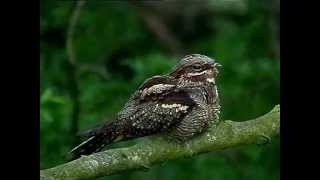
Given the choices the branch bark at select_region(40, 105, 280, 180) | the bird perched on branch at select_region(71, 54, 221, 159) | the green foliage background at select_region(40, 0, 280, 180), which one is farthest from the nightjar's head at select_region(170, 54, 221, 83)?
the green foliage background at select_region(40, 0, 280, 180)

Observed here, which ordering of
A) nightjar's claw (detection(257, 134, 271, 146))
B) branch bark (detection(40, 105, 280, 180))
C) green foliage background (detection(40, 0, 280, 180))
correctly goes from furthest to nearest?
green foliage background (detection(40, 0, 280, 180))
nightjar's claw (detection(257, 134, 271, 146))
branch bark (detection(40, 105, 280, 180))

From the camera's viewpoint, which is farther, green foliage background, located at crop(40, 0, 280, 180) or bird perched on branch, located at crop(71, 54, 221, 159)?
green foliage background, located at crop(40, 0, 280, 180)

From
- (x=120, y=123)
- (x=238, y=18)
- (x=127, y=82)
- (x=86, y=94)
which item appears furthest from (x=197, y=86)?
(x=238, y=18)

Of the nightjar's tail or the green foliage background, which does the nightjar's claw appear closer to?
the nightjar's tail

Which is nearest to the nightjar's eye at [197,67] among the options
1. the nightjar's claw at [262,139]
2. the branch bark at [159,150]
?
the branch bark at [159,150]

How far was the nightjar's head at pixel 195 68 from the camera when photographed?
341 centimetres

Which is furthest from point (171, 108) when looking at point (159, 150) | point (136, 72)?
point (136, 72)

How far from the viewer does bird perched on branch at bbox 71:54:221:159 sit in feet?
11.2

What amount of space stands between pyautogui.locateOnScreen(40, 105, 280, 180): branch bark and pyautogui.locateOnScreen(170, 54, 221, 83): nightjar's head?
230mm

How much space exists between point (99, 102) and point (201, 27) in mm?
3332

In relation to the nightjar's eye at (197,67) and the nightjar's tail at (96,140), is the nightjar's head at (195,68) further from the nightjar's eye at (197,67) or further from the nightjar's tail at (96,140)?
the nightjar's tail at (96,140)
